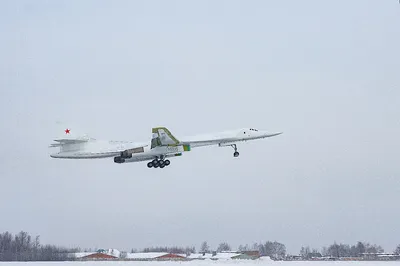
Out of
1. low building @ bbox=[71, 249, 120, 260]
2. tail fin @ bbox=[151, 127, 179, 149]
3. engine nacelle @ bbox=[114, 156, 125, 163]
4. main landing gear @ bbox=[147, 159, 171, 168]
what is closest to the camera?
tail fin @ bbox=[151, 127, 179, 149]

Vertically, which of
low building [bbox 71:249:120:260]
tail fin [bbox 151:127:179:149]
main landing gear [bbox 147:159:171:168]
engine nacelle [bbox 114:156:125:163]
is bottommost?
low building [bbox 71:249:120:260]

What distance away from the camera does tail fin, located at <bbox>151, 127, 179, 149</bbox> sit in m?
54.2

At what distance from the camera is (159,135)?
5425 cm

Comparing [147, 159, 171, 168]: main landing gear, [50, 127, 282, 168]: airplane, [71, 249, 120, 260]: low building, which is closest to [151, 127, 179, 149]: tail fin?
[50, 127, 282, 168]: airplane

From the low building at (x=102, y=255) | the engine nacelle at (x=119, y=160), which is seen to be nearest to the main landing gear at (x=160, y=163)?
the engine nacelle at (x=119, y=160)

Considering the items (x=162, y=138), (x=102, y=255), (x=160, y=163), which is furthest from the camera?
(x=102, y=255)

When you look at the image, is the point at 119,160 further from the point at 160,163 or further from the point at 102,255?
the point at 102,255

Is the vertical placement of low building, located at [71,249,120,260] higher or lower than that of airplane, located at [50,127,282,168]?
lower

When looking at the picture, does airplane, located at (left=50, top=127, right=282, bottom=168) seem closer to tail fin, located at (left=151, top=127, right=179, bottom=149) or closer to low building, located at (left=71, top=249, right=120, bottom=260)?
tail fin, located at (left=151, top=127, right=179, bottom=149)

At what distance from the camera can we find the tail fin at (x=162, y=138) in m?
54.2

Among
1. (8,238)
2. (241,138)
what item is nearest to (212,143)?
(241,138)

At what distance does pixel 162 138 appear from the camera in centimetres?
5450

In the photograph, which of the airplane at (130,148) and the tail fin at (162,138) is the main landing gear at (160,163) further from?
the tail fin at (162,138)

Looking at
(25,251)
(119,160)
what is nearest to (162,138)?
(119,160)
